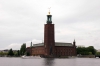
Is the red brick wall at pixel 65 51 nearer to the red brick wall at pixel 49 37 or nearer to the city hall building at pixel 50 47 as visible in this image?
the city hall building at pixel 50 47

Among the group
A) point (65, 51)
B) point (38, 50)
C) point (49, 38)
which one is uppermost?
point (49, 38)

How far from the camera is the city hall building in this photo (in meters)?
96.9

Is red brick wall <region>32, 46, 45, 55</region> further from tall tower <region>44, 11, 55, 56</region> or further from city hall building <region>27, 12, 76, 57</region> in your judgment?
tall tower <region>44, 11, 55, 56</region>

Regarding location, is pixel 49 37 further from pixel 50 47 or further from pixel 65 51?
pixel 65 51

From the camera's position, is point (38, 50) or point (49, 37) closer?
point (49, 37)

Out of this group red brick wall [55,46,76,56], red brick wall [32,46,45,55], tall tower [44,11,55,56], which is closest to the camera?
tall tower [44,11,55,56]

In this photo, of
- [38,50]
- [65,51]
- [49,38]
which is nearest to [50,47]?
[49,38]

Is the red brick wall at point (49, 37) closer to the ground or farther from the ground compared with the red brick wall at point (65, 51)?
farther from the ground

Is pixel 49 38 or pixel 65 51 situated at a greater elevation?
pixel 49 38

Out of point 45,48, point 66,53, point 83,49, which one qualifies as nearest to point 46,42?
point 45,48

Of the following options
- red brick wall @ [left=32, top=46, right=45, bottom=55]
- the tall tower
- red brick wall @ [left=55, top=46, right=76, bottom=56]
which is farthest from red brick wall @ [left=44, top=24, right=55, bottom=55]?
red brick wall @ [left=55, top=46, right=76, bottom=56]

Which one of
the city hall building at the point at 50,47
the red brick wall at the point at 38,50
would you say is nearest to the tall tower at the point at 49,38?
the city hall building at the point at 50,47

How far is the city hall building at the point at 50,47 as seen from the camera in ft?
318

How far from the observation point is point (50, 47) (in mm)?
97000
